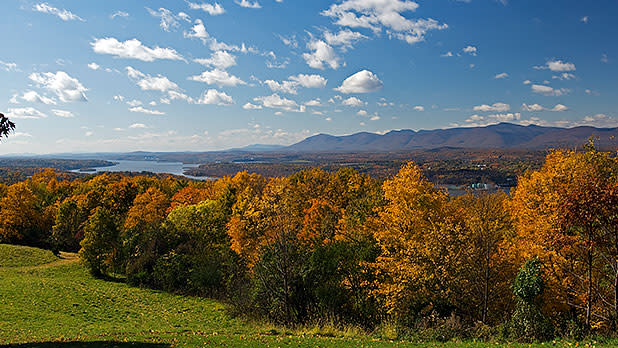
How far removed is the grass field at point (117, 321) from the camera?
16.3 meters

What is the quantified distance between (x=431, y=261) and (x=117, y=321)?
862 inches

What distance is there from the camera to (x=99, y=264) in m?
40.3

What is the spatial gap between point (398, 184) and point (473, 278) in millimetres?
8710

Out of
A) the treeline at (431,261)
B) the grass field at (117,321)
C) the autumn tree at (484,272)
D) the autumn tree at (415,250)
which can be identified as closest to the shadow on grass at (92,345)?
the grass field at (117,321)

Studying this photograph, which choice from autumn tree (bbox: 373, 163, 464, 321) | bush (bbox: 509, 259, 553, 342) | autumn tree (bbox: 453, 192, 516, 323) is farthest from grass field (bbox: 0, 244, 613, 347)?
autumn tree (bbox: 453, 192, 516, 323)

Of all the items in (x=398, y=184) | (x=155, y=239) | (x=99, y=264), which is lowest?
(x=99, y=264)

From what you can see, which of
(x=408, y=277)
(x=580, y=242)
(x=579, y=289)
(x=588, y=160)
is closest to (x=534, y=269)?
(x=580, y=242)

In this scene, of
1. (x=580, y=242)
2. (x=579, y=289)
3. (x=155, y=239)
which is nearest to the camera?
(x=580, y=242)

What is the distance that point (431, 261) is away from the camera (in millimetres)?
22172

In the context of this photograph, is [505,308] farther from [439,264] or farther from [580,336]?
[580,336]

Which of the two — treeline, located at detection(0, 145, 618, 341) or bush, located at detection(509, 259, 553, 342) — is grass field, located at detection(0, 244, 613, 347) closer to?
treeline, located at detection(0, 145, 618, 341)

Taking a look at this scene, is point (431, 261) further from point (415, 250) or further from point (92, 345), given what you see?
point (92, 345)

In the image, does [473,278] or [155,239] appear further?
[155,239]

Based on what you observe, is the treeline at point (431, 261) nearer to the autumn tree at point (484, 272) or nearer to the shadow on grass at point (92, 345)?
the autumn tree at point (484, 272)
